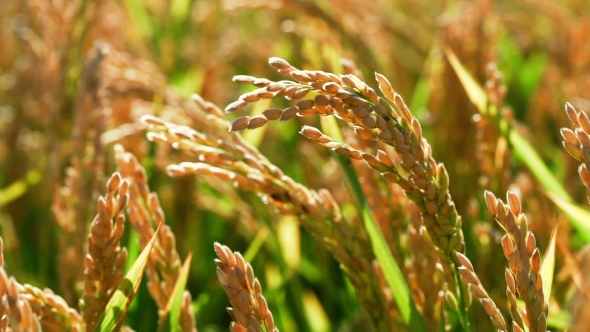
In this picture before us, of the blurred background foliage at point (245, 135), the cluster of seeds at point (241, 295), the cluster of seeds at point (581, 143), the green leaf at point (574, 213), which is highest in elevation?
the cluster of seeds at point (581, 143)

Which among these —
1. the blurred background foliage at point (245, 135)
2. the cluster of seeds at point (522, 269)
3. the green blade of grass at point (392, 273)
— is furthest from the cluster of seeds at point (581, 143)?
the blurred background foliage at point (245, 135)

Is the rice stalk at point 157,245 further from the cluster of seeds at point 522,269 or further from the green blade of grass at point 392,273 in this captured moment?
the cluster of seeds at point 522,269

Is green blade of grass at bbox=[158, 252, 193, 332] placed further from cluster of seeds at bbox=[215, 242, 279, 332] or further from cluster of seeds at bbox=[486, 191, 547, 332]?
cluster of seeds at bbox=[486, 191, 547, 332]

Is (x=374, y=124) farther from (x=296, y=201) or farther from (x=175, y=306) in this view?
(x=175, y=306)

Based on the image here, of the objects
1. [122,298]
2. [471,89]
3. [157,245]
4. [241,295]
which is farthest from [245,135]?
[241,295]

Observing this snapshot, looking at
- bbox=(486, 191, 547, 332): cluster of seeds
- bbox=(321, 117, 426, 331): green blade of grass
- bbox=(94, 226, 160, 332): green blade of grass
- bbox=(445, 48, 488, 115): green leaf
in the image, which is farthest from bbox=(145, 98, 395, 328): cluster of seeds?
bbox=(445, 48, 488, 115): green leaf

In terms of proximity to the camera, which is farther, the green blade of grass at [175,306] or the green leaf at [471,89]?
the green leaf at [471,89]

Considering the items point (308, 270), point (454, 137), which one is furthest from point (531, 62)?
point (308, 270)
